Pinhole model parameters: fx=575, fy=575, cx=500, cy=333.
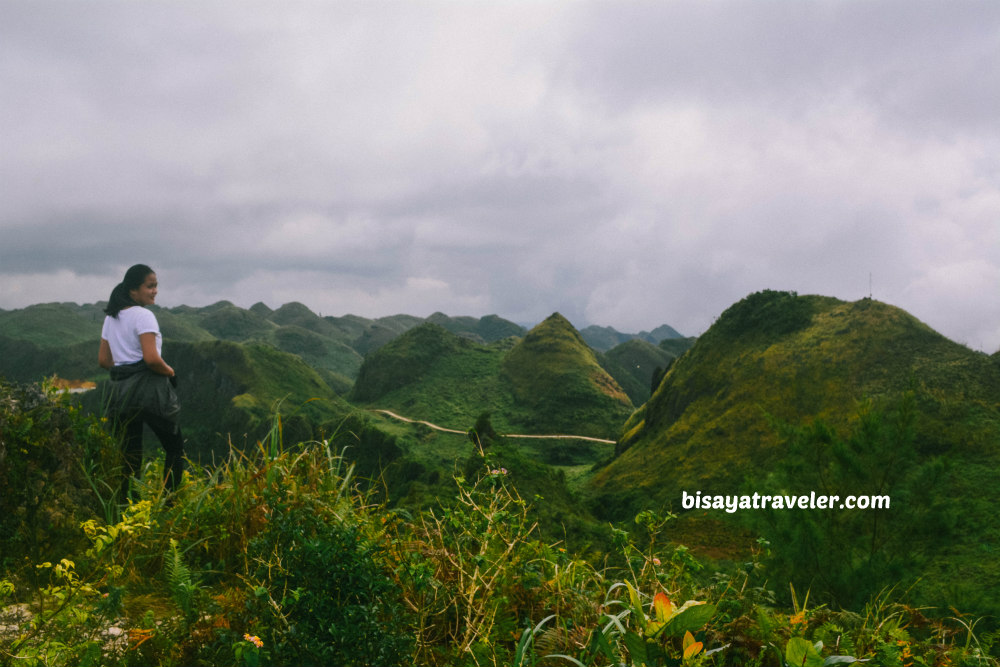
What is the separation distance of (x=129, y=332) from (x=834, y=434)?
747cm

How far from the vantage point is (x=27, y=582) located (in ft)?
10.3

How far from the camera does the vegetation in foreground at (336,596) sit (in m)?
2.17

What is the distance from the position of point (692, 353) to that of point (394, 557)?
1070 inches

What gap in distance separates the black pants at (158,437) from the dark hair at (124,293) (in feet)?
2.90

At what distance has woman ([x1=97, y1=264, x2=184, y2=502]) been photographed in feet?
15.0

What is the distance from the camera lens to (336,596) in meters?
2.34

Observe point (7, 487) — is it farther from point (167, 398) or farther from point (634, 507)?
point (634, 507)

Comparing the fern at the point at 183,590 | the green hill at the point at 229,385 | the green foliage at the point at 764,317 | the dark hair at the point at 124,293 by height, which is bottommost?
the green hill at the point at 229,385

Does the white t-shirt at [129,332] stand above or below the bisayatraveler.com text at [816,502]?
above

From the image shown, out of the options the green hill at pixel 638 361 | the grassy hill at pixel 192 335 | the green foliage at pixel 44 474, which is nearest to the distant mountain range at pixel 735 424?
the green foliage at pixel 44 474

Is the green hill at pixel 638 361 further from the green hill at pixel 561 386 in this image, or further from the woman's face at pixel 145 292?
the woman's face at pixel 145 292

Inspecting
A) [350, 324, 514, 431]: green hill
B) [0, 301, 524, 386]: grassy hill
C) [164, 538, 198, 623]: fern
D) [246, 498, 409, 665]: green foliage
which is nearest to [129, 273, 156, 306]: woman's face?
[164, 538, 198, 623]: fern

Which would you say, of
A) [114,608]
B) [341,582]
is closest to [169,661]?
[114,608]

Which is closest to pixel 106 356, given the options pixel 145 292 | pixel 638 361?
pixel 145 292
